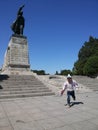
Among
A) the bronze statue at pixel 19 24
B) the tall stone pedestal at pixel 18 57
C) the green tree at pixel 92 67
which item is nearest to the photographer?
the tall stone pedestal at pixel 18 57

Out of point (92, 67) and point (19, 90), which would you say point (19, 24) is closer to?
point (19, 90)

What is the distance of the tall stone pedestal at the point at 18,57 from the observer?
20.4 metres

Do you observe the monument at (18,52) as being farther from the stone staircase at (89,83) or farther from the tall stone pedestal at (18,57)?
the stone staircase at (89,83)

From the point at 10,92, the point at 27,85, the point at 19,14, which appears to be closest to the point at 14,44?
the point at 19,14

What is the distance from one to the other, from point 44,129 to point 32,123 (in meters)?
0.69

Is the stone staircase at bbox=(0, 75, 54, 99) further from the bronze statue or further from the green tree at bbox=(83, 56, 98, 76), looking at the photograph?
the green tree at bbox=(83, 56, 98, 76)

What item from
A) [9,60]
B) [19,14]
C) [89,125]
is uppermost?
[19,14]

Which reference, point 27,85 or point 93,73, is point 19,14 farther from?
point 93,73

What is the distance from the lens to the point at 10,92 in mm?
11992

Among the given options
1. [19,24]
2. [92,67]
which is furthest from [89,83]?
[19,24]

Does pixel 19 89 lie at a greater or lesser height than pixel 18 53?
lesser

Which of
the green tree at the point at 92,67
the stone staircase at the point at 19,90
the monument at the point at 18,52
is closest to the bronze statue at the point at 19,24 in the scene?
the monument at the point at 18,52

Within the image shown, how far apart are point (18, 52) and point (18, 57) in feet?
2.26

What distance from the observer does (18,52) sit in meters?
21.3
